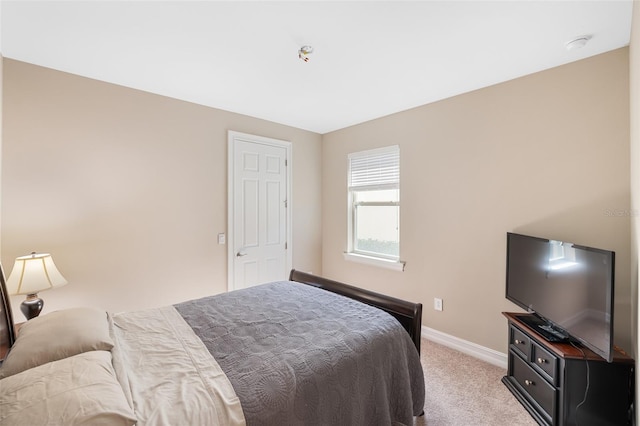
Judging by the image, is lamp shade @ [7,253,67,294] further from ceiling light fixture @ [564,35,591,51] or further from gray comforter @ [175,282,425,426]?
ceiling light fixture @ [564,35,591,51]

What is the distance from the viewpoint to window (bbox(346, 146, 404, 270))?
3281mm

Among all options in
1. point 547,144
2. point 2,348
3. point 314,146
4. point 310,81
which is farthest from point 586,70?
point 2,348

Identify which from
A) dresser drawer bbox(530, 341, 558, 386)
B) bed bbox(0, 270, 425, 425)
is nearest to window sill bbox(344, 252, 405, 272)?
bed bbox(0, 270, 425, 425)

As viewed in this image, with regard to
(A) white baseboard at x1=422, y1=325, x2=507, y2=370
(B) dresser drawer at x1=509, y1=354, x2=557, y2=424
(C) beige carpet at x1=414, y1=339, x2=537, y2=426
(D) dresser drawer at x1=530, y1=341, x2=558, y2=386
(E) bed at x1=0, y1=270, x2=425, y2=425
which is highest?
(E) bed at x1=0, y1=270, x2=425, y2=425

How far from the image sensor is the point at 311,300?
208 centimetres

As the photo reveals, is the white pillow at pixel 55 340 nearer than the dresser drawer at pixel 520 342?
Yes

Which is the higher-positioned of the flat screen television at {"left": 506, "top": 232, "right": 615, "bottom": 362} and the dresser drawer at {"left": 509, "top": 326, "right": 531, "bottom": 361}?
the flat screen television at {"left": 506, "top": 232, "right": 615, "bottom": 362}

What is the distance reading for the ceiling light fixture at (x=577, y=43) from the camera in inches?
69.0

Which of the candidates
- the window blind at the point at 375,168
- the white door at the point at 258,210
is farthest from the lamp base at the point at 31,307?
the window blind at the point at 375,168

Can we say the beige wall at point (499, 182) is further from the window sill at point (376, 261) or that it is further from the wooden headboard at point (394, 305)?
the wooden headboard at point (394, 305)

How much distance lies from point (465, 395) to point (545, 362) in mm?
616

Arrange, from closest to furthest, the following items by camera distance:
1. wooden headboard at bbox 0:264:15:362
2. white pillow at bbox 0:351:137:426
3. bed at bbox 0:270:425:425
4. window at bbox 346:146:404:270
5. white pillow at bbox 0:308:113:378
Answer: white pillow at bbox 0:351:137:426
bed at bbox 0:270:425:425
white pillow at bbox 0:308:113:378
wooden headboard at bbox 0:264:15:362
window at bbox 346:146:404:270

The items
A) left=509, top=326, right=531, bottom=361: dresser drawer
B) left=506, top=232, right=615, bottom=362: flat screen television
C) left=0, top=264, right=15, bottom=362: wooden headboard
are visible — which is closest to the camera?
left=0, top=264, right=15, bottom=362: wooden headboard

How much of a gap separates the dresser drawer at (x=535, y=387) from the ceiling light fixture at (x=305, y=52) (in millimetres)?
2680
